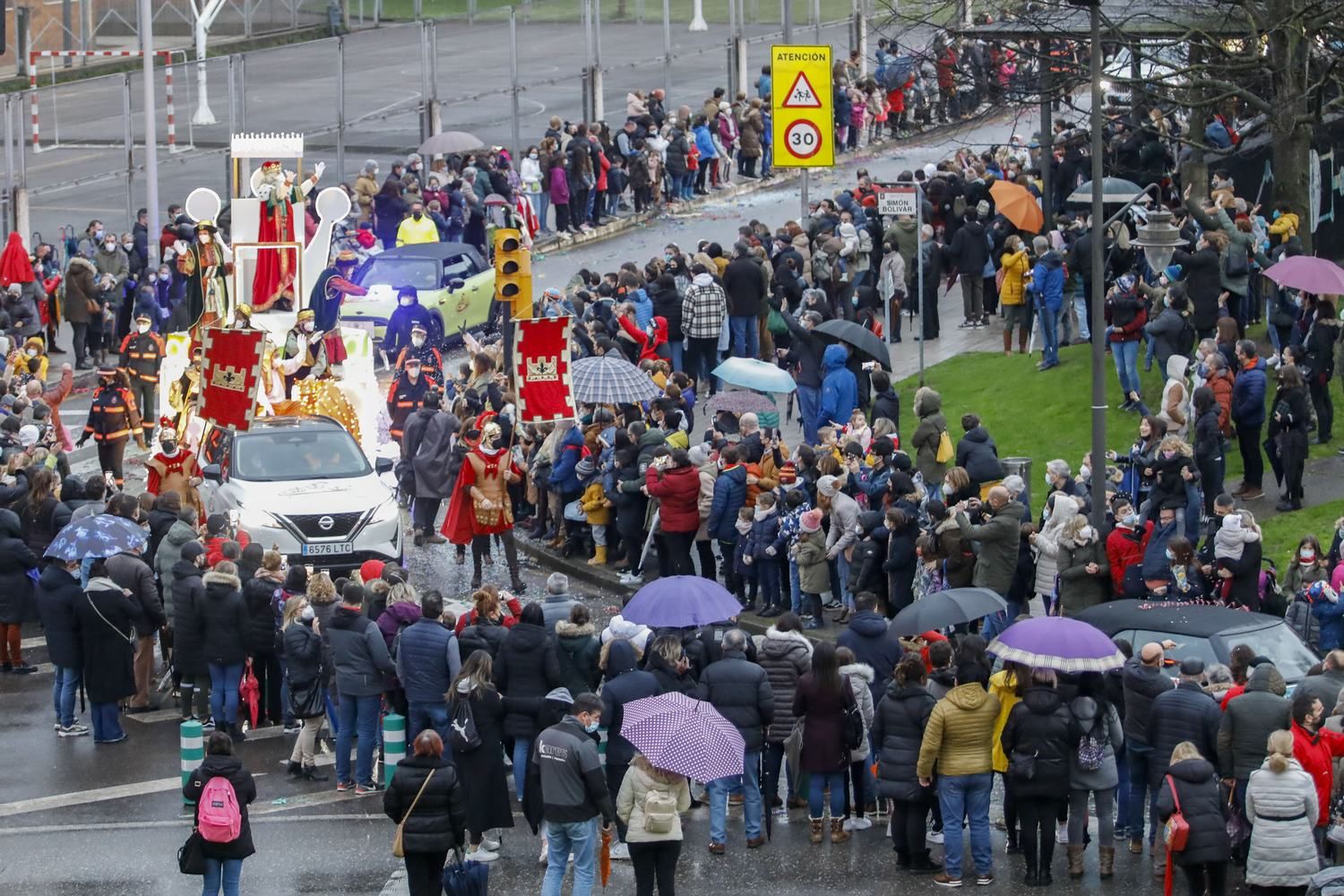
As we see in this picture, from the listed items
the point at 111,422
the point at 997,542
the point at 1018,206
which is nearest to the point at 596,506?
the point at 997,542

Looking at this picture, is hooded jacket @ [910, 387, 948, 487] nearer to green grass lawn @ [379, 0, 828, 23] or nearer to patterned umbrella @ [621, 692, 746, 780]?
patterned umbrella @ [621, 692, 746, 780]

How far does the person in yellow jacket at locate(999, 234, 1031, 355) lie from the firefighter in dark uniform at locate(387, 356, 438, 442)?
7037 mm

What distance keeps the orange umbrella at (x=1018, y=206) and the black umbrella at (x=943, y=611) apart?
1185 cm

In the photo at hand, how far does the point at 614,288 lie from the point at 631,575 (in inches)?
266

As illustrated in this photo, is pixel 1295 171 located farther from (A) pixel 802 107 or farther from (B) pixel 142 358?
(B) pixel 142 358

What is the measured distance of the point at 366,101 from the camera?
46.2m

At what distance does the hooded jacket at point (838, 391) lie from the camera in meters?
23.3

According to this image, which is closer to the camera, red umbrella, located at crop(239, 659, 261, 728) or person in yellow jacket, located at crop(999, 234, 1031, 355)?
red umbrella, located at crop(239, 659, 261, 728)

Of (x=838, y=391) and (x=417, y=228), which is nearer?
(x=838, y=391)

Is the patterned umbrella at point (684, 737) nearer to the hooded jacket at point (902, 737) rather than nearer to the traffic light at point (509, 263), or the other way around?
the hooded jacket at point (902, 737)

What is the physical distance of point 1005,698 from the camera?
14.6m

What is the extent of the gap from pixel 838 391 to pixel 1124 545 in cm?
600

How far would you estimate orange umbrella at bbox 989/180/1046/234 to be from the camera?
27.0m

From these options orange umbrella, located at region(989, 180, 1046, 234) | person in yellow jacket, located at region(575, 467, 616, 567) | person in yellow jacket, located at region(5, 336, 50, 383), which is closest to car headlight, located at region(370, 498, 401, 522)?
person in yellow jacket, located at region(575, 467, 616, 567)
